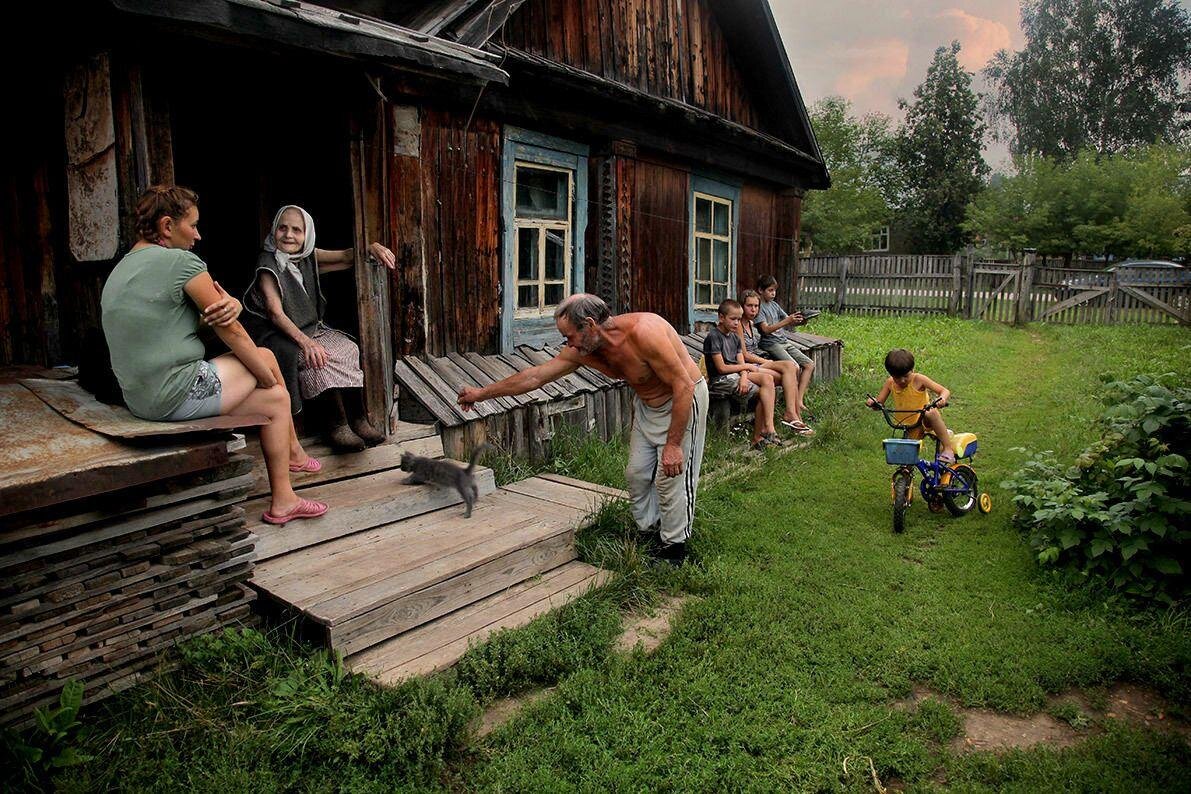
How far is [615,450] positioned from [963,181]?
113 feet

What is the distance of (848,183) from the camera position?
1395 inches

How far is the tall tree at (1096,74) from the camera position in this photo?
120 ft

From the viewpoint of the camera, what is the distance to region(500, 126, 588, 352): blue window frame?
665cm

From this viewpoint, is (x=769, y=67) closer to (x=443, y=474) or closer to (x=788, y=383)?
(x=788, y=383)

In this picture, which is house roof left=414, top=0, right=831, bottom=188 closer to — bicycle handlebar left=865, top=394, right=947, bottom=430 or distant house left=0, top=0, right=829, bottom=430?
distant house left=0, top=0, right=829, bottom=430

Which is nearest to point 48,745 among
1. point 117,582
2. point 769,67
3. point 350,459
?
point 117,582

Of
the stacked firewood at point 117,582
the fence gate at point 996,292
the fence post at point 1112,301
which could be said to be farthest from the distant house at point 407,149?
the fence post at point 1112,301

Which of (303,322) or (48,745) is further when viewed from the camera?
(303,322)

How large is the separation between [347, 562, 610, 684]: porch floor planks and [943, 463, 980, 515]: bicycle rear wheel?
2792 mm

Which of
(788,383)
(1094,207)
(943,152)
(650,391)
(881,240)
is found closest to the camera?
(650,391)

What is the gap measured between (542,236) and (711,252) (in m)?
3.52

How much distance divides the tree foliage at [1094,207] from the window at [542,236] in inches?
1000

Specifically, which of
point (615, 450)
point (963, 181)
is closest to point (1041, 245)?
point (963, 181)

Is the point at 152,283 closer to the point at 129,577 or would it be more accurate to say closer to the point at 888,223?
the point at 129,577
